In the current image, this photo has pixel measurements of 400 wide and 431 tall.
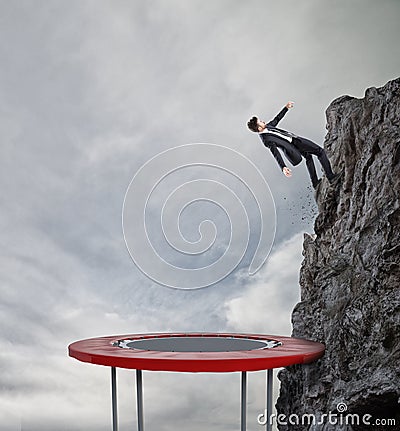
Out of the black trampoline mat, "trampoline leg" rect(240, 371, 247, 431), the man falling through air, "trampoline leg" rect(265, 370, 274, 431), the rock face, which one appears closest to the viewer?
"trampoline leg" rect(240, 371, 247, 431)

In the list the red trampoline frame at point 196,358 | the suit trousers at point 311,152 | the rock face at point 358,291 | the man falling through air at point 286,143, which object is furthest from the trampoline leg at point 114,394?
the suit trousers at point 311,152

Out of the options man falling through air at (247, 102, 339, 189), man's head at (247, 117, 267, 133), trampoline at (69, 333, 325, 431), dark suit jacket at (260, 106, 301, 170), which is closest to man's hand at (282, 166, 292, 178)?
man falling through air at (247, 102, 339, 189)

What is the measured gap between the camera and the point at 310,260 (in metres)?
8.61

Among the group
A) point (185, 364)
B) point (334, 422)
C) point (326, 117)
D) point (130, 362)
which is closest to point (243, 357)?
point (185, 364)

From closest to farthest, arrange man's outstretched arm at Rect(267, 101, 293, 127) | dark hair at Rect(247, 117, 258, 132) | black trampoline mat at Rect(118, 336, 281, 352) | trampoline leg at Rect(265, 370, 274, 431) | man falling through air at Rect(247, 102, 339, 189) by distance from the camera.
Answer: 1. trampoline leg at Rect(265, 370, 274, 431)
2. black trampoline mat at Rect(118, 336, 281, 352)
3. dark hair at Rect(247, 117, 258, 132)
4. man falling through air at Rect(247, 102, 339, 189)
5. man's outstretched arm at Rect(267, 101, 293, 127)

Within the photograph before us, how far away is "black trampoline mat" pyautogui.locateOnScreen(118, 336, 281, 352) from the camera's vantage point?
19.9 ft

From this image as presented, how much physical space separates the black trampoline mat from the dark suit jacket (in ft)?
8.83

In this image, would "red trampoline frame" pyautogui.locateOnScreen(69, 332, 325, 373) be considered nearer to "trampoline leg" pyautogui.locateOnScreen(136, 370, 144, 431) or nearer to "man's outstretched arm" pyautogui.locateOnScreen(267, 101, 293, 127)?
"trampoline leg" pyautogui.locateOnScreen(136, 370, 144, 431)

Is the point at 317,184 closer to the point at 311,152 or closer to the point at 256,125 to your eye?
the point at 311,152

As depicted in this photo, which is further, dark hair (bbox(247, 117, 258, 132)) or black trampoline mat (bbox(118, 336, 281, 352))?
dark hair (bbox(247, 117, 258, 132))

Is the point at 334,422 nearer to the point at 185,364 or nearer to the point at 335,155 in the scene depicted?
the point at 185,364

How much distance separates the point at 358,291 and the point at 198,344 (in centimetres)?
223

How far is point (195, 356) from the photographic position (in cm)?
478
